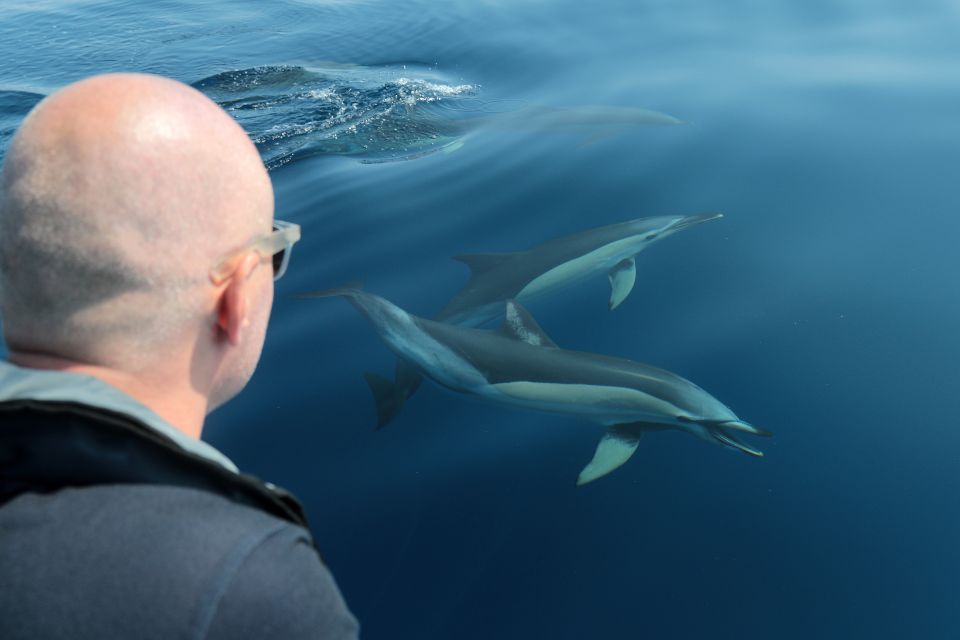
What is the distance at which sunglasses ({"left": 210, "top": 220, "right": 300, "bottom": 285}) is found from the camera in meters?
1.98

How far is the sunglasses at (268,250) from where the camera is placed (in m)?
1.98

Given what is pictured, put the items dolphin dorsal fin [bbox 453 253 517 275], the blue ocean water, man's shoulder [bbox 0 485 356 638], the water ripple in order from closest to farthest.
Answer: man's shoulder [bbox 0 485 356 638] → the blue ocean water → dolphin dorsal fin [bbox 453 253 517 275] → the water ripple

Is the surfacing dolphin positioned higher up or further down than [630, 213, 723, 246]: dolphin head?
further down

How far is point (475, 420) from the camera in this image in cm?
499

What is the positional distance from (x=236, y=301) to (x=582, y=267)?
15.5 ft

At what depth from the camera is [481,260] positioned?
6449mm

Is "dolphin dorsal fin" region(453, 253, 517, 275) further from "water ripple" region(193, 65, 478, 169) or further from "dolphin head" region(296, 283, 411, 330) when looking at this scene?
"water ripple" region(193, 65, 478, 169)

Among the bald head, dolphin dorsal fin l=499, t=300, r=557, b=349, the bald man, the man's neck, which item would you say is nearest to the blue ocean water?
dolphin dorsal fin l=499, t=300, r=557, b=349

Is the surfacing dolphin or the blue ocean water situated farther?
the surfacing dolphin

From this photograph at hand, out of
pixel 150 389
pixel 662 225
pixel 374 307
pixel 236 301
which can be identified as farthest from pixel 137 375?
pixel 662 225

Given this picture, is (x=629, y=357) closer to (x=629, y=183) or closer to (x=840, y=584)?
(x=840, y=584)

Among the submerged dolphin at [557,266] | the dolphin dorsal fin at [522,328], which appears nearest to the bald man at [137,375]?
the dolphin dorsal fin at [522,328]

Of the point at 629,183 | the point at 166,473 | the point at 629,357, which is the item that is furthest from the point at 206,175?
the point at 629,183

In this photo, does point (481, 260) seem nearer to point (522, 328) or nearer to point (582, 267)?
point (582, 267)
